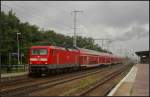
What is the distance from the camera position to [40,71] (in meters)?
35.0

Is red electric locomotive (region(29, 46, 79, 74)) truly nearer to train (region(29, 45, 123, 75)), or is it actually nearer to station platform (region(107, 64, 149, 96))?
train (region(29, 45, 123, 75))

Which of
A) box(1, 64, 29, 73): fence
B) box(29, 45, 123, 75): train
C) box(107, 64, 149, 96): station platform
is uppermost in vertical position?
box(29, 45, 123, 75): train

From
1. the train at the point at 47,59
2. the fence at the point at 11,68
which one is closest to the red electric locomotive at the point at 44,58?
the train at the point at 47,59

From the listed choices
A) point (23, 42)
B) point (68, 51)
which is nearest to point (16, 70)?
point (68, 51)

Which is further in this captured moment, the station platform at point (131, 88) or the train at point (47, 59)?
the train at point (47, 59)

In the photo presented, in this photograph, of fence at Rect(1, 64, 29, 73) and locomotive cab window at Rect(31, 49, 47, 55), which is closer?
locomotive cab window at Rect(31, 49, 47, 55)

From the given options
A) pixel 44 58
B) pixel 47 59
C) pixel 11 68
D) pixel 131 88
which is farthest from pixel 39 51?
pixel 131 88

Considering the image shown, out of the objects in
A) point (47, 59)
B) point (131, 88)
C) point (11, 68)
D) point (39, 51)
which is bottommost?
point (131, 88)

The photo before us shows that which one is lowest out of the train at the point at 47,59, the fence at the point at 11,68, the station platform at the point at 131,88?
the station platform at the point at 131,88

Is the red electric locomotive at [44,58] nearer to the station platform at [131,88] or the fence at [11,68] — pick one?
the fence at [11,68]

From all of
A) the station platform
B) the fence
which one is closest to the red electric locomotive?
the fence

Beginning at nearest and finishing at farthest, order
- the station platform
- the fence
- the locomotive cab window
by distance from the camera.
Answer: the station platform → the locomotive cab window → the fence

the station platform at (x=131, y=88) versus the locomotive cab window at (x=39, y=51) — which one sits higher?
the locomotive cab window at (x=39, y=51)

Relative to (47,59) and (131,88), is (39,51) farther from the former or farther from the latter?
(131,88)
